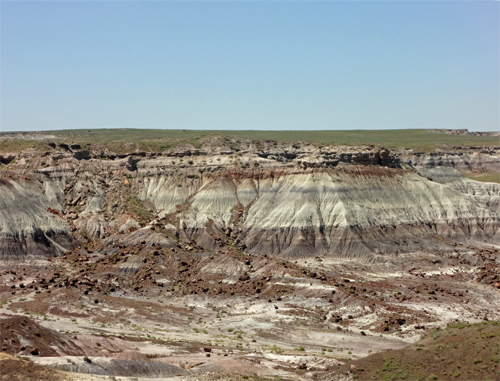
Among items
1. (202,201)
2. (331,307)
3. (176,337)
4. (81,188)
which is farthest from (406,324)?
(81,188)

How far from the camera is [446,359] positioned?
1651 inches

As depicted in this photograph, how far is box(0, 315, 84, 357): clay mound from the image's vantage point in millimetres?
45781

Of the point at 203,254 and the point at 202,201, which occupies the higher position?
the point at 202,201

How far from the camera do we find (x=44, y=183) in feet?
378

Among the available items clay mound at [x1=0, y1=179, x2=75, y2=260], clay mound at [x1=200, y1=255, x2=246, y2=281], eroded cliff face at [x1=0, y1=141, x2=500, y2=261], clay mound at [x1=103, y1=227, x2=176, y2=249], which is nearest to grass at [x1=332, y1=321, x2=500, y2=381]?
clay mound at [x1=200, y1=255, x2=246, y2=281]

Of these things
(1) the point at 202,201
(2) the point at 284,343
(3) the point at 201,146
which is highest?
(3) the point at 201,146

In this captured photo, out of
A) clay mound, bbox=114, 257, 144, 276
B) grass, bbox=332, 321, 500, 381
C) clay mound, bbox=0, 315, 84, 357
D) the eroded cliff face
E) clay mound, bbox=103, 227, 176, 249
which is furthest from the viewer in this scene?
the eroded cliff face

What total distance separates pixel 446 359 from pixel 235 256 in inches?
2148

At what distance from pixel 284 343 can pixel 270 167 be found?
5257 cm

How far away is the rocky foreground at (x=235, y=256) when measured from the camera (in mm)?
62094

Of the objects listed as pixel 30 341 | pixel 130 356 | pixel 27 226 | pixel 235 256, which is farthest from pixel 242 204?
pixel 30 341

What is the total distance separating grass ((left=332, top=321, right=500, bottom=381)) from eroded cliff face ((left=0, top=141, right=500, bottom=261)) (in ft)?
174

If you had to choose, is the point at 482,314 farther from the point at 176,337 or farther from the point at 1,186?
the point at 1,186

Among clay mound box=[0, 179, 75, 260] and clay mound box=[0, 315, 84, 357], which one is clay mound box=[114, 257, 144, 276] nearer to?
clay mound box=[0, 179, 75, 260]
